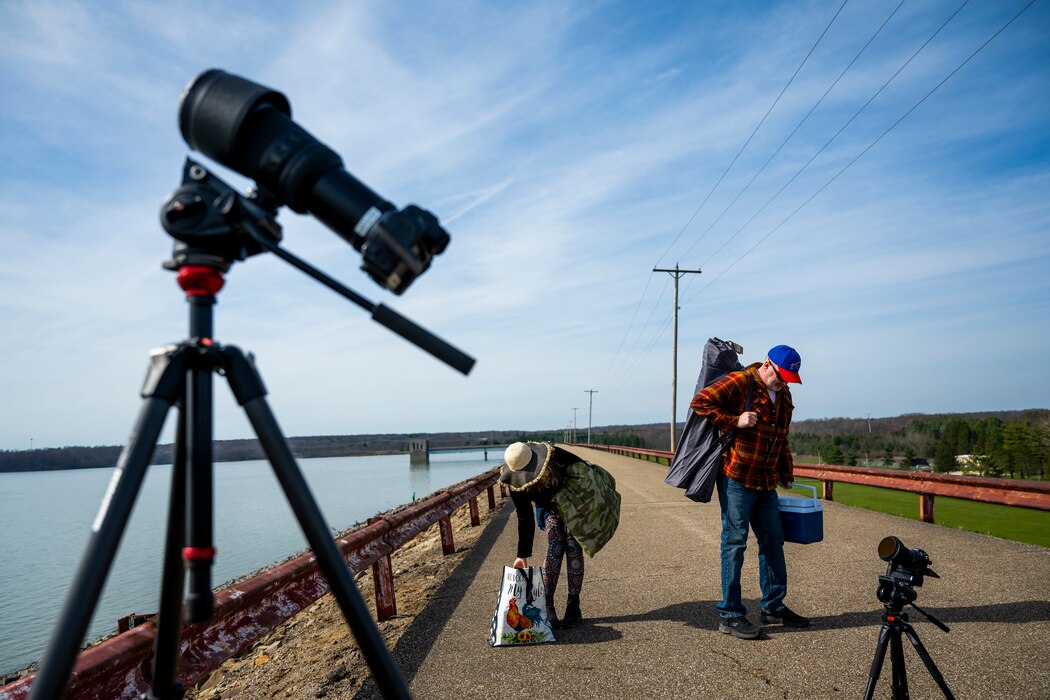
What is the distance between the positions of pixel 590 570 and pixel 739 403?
123 inches

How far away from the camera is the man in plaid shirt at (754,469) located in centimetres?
498

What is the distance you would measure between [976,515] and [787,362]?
7.70 meters

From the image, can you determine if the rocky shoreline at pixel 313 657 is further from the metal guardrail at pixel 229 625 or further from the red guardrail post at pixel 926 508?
the red guardrail post at pixel 926 508

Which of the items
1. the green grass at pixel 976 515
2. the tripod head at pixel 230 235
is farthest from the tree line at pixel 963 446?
the tripod head at pixel 230 235

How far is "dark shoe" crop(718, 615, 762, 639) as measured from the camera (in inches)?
188

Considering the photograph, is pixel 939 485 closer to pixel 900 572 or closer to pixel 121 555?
pixel 900 572

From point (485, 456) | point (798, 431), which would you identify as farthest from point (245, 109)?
point (798, 431)

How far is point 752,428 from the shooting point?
16.9 feet

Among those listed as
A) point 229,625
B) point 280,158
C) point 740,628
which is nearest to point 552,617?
point 740,628

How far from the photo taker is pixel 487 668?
446 cm

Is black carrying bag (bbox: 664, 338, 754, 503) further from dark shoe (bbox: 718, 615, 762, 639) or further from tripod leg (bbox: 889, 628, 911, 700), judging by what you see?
tripod leg (bbox: 889, 628, 911, 700)

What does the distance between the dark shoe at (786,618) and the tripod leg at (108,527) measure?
187 inches

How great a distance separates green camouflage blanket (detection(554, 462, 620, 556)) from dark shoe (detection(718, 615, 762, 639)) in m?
1.03

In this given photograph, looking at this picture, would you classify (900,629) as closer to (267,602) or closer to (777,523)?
(777,523)
